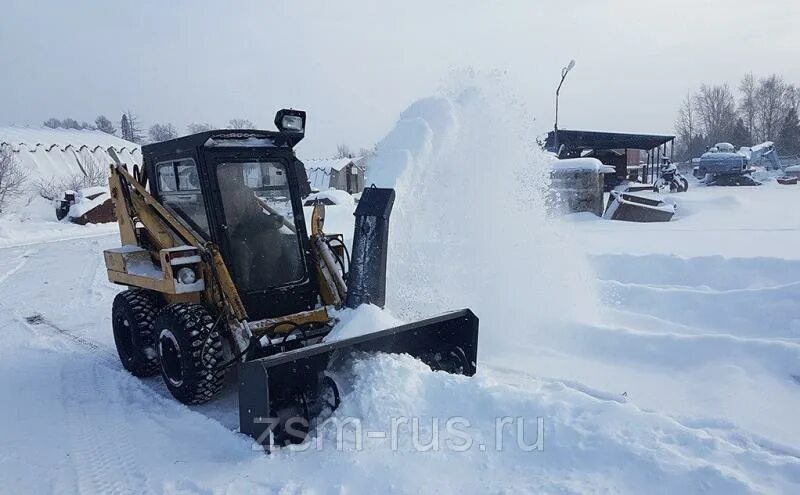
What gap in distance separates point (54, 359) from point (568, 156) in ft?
75.7

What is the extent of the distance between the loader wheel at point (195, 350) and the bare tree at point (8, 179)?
90.3 ft

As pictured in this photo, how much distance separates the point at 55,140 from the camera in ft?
136

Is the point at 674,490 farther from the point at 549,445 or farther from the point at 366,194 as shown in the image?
the point at 366,194

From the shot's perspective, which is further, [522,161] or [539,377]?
[522,161]

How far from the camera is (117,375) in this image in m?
5.30

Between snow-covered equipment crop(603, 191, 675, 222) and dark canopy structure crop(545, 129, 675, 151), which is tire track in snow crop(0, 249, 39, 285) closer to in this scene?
snow-covered equipment crop(603, 191, 675, 222)

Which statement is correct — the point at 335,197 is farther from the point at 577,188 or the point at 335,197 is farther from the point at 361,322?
the point at 361,322

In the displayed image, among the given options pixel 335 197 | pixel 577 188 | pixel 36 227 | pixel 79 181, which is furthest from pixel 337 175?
pixel 577 188

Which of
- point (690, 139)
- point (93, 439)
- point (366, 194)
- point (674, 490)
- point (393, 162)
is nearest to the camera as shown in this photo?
point (674, 490)

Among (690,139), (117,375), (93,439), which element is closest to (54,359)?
(117,375)

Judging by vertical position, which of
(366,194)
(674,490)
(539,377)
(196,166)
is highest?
(196,166)

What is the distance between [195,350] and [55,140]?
149ft

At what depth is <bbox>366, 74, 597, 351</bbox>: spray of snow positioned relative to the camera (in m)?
6.39

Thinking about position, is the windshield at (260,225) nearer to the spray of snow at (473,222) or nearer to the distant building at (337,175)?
the spray of snow at (473,222)
